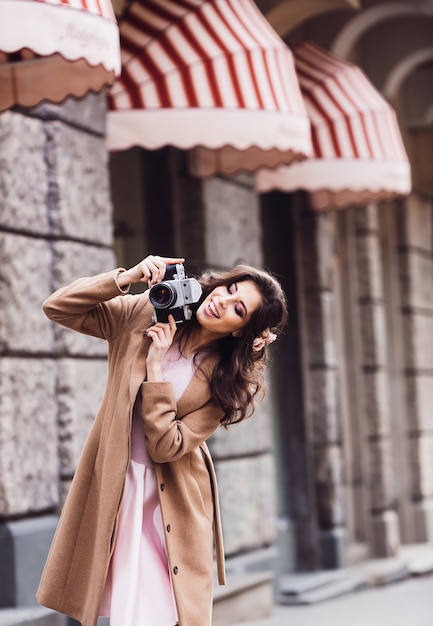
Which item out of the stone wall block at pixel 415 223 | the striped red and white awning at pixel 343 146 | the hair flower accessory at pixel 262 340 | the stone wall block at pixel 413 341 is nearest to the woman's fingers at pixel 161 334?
the hair flower accessory at pixel 262 340

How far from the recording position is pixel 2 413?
6.08m

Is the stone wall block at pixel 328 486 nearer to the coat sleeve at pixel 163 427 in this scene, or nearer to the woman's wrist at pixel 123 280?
the coat sleeve at pixel 163 427

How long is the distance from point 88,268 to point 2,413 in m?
1.01

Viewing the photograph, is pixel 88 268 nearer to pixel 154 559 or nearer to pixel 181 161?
pixel 181 161

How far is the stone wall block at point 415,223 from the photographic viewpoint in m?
13.3

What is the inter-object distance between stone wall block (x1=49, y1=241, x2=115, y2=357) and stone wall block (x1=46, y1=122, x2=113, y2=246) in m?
0.06

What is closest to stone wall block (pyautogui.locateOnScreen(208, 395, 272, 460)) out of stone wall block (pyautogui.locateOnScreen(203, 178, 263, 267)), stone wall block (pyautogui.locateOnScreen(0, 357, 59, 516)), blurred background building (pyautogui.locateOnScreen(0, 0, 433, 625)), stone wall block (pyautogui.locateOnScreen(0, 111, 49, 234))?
blurred background building (pyautogui.locateOnScreen(0, 0, 433, 625))

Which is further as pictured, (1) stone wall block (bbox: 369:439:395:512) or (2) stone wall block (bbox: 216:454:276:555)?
(1) stone wall block (bbox: 369:439:395:512)

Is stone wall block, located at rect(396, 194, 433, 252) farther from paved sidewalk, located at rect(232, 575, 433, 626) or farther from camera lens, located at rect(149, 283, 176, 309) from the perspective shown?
camera lens, located at rect(149, 283, 176, 309)

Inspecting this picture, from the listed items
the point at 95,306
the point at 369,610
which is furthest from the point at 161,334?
the point at 369,610

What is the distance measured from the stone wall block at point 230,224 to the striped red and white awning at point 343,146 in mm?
446

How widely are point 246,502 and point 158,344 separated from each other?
463 centimetres

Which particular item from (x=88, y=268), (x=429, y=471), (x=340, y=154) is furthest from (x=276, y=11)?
(x=429, y=471)

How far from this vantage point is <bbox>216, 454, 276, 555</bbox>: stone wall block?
833 centimetres
